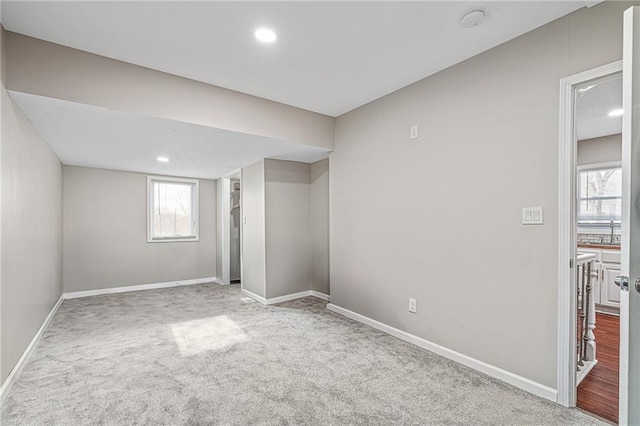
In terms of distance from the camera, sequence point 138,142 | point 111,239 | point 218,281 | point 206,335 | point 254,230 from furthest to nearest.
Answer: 1. point 218,281
2. point 111,239
3. point 254,230
4. point 138,142
5. point 206,335

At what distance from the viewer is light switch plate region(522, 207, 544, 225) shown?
2.13 metres

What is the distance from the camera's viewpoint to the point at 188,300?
15.5 ft

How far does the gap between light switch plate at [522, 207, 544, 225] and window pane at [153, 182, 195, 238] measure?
Answer: 5.56 m

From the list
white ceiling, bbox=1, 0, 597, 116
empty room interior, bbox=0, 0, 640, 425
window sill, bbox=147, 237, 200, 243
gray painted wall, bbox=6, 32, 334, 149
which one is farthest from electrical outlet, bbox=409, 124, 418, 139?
window sill, bbox=147, 237, 200, 243

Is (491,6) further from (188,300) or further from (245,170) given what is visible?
(188,300)

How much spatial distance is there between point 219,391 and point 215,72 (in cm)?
257

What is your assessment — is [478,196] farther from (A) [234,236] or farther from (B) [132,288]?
(B) [132,288]

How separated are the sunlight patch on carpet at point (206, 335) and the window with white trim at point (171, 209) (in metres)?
2.66

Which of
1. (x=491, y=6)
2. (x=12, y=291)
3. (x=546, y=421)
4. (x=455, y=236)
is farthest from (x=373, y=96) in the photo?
(x=12, y=291)

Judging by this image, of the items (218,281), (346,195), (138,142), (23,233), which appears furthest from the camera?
(218,281)

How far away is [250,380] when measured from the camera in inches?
91.6

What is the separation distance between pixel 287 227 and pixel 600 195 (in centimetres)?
471

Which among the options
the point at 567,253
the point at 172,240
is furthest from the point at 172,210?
the point at 567,253

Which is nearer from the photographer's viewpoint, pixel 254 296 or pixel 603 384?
pixel 603 384
